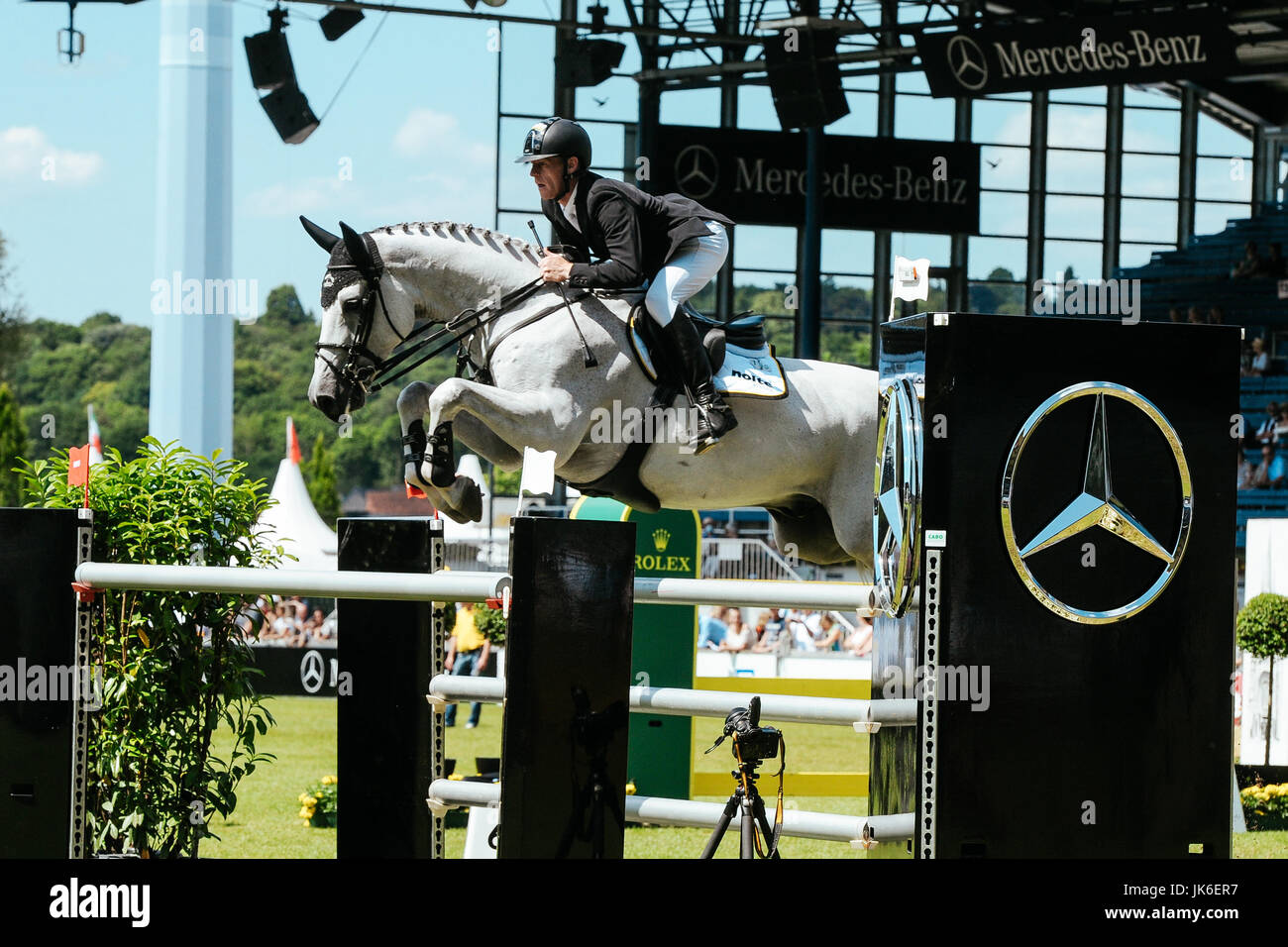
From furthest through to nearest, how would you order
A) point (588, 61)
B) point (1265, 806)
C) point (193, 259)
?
point (588, 61)
point (193, 259)
point (1265, 806)

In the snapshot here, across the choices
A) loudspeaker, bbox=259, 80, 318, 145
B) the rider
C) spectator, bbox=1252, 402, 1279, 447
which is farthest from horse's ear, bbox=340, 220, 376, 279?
spectator, bbox=1252, 402, 1279, 447

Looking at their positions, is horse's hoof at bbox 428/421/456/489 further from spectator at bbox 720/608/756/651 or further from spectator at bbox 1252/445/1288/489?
spectator at bbox 1252/445/1288/489

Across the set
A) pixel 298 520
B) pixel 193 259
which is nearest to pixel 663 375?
pixel 193 259

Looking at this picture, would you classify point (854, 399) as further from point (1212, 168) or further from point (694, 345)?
point (1212, 168)

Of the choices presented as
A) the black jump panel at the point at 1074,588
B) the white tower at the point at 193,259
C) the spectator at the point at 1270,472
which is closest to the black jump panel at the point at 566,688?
the black jump panel at the point at 1074,588

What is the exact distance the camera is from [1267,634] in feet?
29.0

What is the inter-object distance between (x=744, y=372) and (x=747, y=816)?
176 cm

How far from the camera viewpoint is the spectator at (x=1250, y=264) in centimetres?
2411

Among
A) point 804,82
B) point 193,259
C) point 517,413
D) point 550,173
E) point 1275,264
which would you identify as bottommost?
point 517,413

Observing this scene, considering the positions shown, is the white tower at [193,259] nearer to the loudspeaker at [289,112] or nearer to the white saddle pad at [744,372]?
the loudspeaker at [289,112]

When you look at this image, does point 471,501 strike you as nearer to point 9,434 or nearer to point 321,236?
point 321,236

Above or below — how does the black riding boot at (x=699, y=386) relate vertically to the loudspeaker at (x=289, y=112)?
below

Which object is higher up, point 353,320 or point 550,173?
point 550,173

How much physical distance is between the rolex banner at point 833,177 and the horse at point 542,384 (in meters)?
14.7
